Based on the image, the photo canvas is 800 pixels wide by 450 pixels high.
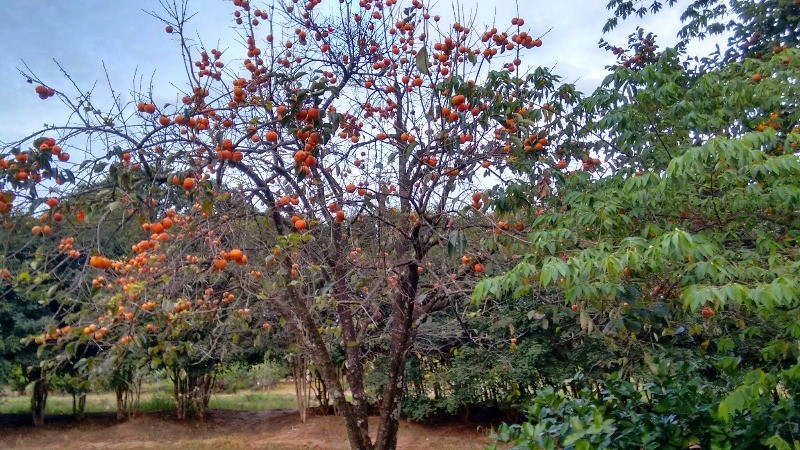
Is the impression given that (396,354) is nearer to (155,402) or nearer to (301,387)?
(301,387)

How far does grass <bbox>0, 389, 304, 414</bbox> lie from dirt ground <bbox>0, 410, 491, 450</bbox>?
53 cm

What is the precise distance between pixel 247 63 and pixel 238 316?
5.97 feet

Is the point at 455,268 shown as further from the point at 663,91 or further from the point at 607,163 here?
the point at 663,91

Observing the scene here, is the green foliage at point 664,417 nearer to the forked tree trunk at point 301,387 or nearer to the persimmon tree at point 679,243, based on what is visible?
the persimmon tree at point 679,243

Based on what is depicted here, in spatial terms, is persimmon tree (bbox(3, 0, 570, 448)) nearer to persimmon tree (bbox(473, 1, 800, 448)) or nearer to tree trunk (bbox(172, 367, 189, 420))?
persimmon tree (bbox(473, 1, 800, 448))

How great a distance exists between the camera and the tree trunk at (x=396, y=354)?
439cm

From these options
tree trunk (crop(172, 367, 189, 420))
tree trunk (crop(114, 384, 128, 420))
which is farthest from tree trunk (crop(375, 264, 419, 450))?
tree trunk (crop(114, 384, 128, 420))

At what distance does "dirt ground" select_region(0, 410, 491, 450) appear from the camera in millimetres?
10711

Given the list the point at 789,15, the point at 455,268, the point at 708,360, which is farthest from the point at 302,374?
the point at 789,15

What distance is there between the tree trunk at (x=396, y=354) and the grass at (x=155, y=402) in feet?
33.3

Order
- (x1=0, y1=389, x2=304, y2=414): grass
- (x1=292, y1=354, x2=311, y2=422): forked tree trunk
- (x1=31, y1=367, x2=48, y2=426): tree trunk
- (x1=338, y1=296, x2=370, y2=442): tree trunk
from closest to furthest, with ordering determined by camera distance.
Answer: (x1=338, y1=296, x2=370, y2=442): tree trunk, (x1=31, y1=367, x2=48, y2=426): tree trunk, (x1=292, y1=354, x2=311, y2=422): forked tree trunk, (x1=0, y1=389, x2=304, y2=414): grass

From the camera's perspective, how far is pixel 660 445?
3.02 metres

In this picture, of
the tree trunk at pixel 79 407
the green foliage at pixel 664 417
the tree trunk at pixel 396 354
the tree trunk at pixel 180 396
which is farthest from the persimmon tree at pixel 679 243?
the tree trunk at pixel 79 407

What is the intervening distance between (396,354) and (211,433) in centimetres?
896
